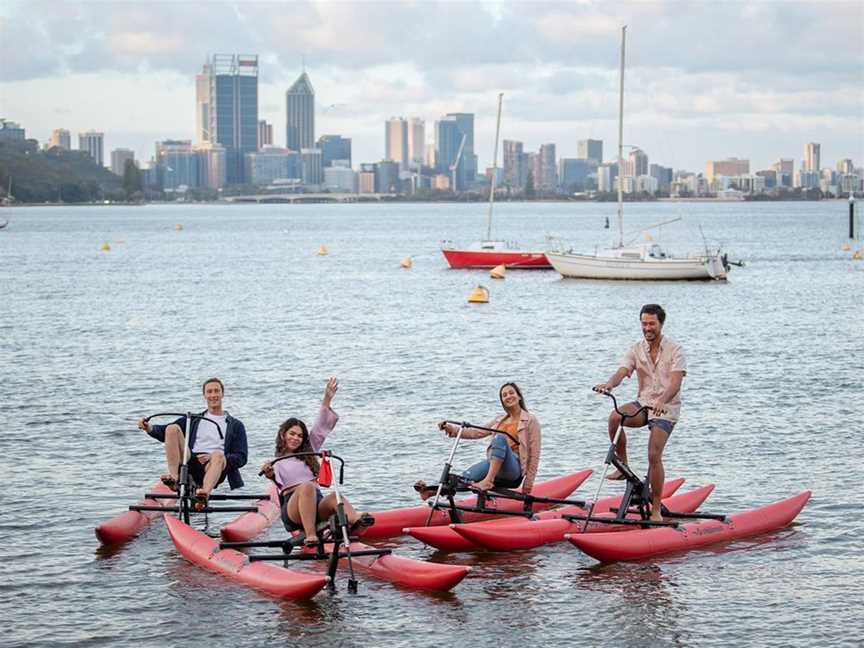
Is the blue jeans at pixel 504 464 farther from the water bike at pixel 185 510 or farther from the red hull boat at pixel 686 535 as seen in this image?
the water bike at pixel 185 510

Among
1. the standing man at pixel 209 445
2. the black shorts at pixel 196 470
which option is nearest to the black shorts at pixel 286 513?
the standing man at pixel 209 445

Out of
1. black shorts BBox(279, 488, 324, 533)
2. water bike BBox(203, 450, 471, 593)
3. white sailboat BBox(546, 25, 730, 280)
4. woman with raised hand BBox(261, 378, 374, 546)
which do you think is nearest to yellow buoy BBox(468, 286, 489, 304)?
white sailboat BBox(546, 25, 730, 280)

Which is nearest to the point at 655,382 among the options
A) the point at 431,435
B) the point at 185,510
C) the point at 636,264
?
the point at 185,510

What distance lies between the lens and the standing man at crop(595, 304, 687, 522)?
15211 mm

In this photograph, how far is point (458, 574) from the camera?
14156mm

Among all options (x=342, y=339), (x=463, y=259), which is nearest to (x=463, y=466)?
(x=342, y=339)

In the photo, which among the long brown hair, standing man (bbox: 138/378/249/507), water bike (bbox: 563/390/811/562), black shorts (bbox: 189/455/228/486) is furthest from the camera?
black shorts (bbox: 189/455/228/486)

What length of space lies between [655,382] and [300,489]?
4034 mm

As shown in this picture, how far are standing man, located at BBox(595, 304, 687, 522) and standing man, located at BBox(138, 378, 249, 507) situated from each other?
429cm

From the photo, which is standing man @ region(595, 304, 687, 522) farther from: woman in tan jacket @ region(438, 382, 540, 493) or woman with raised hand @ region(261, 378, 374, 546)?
woman with raised hand @ region(261, 378, 374, 546)

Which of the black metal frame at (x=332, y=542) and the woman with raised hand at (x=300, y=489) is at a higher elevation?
the woman with raised hand at (x=300, y=489)

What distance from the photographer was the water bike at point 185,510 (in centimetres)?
1600

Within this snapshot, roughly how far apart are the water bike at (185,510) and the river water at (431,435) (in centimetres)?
26

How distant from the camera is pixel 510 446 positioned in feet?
53.3
